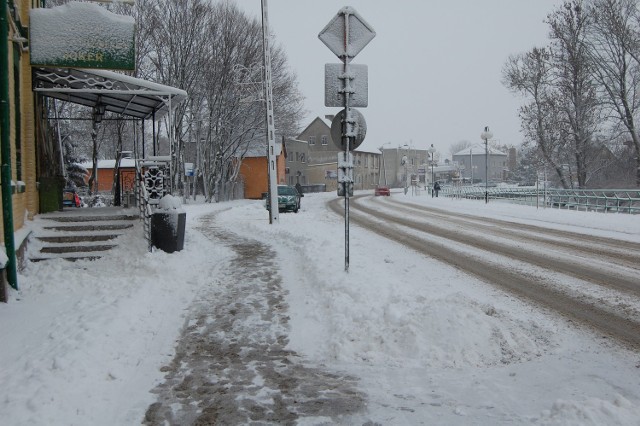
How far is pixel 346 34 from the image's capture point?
822 cm

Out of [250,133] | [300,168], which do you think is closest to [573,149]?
[250,133]

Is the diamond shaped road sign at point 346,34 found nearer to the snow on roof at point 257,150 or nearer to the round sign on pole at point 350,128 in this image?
the round sign on pole at point 350,128

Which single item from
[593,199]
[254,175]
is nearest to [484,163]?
[254,175]

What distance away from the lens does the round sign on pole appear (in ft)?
27.0

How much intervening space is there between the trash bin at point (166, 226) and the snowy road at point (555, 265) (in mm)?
5621

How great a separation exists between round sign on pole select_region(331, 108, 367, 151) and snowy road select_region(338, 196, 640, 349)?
3.25 metres

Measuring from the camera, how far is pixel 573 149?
3662 centimetres

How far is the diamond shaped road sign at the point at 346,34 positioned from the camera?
8.26m

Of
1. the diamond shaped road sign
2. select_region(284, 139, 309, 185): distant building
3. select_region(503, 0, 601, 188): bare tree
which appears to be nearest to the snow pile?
the diamond shaped road sign

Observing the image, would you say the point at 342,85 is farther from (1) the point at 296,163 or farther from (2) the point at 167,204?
(1) the point at 296,163

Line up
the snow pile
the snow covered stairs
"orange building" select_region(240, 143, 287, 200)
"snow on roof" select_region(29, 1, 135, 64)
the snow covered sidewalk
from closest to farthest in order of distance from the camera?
1. the snow covered sidewalk
2. "snow on roof" select_region(29, 1, 135, 64)
3. the snow covered stairs
4. the snow pile
5. "orange building" select_region(240, 143, 287, 200)

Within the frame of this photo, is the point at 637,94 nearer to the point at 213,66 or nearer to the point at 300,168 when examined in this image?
the point at 213,66

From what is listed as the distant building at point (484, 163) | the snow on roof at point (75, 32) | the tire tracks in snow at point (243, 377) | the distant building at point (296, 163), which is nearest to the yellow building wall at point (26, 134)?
the snow on roof at point (75, 32)

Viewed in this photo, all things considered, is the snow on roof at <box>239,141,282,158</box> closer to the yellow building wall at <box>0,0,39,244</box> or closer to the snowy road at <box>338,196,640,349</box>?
the snowy road at <box>338,196,640,349</box>
